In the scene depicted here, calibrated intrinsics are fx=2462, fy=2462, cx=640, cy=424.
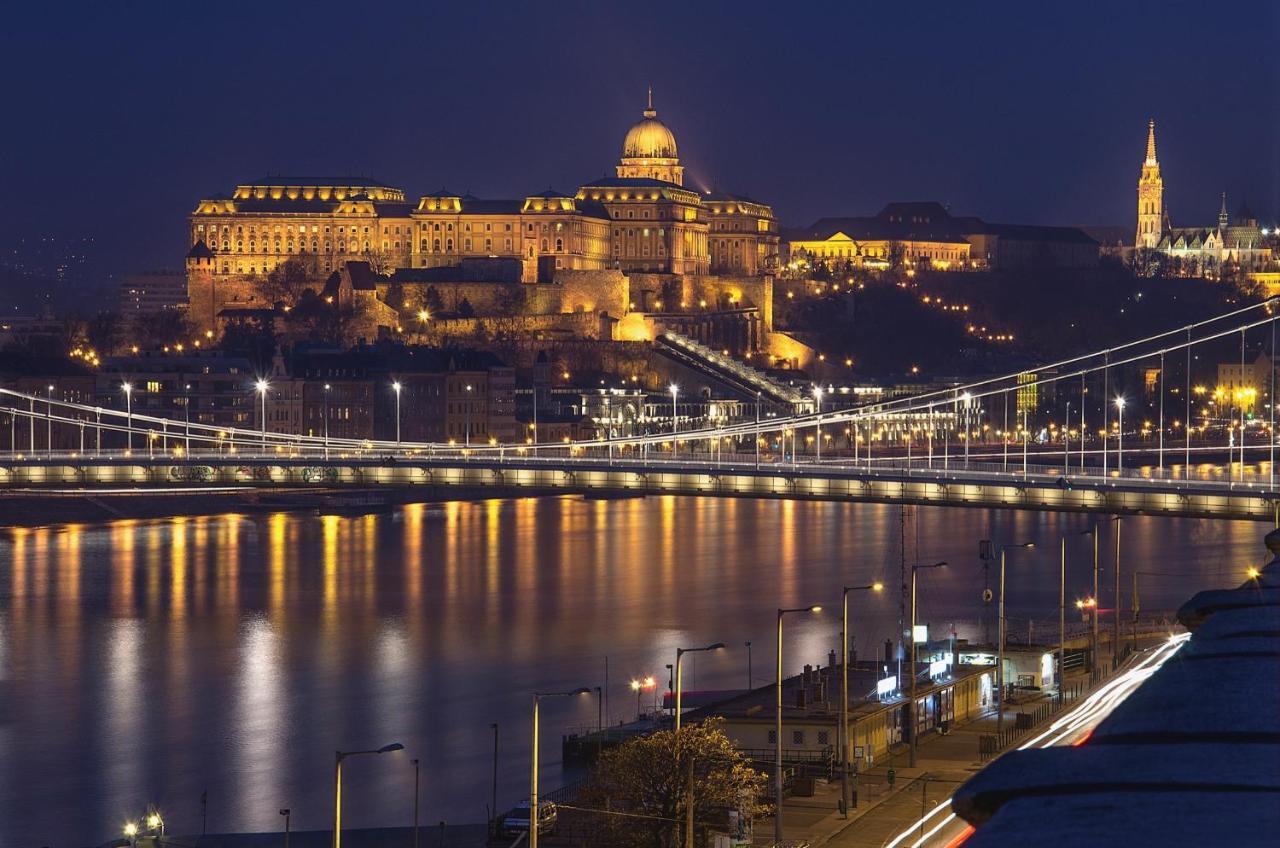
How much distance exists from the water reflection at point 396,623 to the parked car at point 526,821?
1.31 meters

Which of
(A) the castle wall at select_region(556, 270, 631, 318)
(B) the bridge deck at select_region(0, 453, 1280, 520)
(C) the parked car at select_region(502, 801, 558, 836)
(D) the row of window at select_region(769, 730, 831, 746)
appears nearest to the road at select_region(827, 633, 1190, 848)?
(D) the row of window at select_region(769, 730, 831, 746)

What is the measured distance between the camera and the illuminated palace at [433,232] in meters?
78.8

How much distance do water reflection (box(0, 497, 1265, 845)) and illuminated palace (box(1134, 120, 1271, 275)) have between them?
232ft

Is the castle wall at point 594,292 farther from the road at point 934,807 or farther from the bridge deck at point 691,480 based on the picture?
the road at point 934,807

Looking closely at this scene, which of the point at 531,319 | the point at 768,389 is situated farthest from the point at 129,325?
the point at 768,389

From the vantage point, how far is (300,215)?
268 ft

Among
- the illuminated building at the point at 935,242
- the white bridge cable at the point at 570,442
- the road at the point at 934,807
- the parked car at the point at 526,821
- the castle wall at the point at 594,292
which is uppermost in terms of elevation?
the illuminated building at the point at 935,242

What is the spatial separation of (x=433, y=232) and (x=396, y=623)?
5172 centimetres

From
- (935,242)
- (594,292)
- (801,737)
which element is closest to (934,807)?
(801,737)

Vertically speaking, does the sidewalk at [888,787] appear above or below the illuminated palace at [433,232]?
below

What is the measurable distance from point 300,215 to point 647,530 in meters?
40.2

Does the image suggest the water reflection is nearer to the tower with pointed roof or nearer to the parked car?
the parked car

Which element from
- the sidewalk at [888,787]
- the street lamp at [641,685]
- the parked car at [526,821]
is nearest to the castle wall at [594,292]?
the street lamp at [641,685]

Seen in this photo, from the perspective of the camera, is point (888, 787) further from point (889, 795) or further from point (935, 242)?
point (935, 242)
